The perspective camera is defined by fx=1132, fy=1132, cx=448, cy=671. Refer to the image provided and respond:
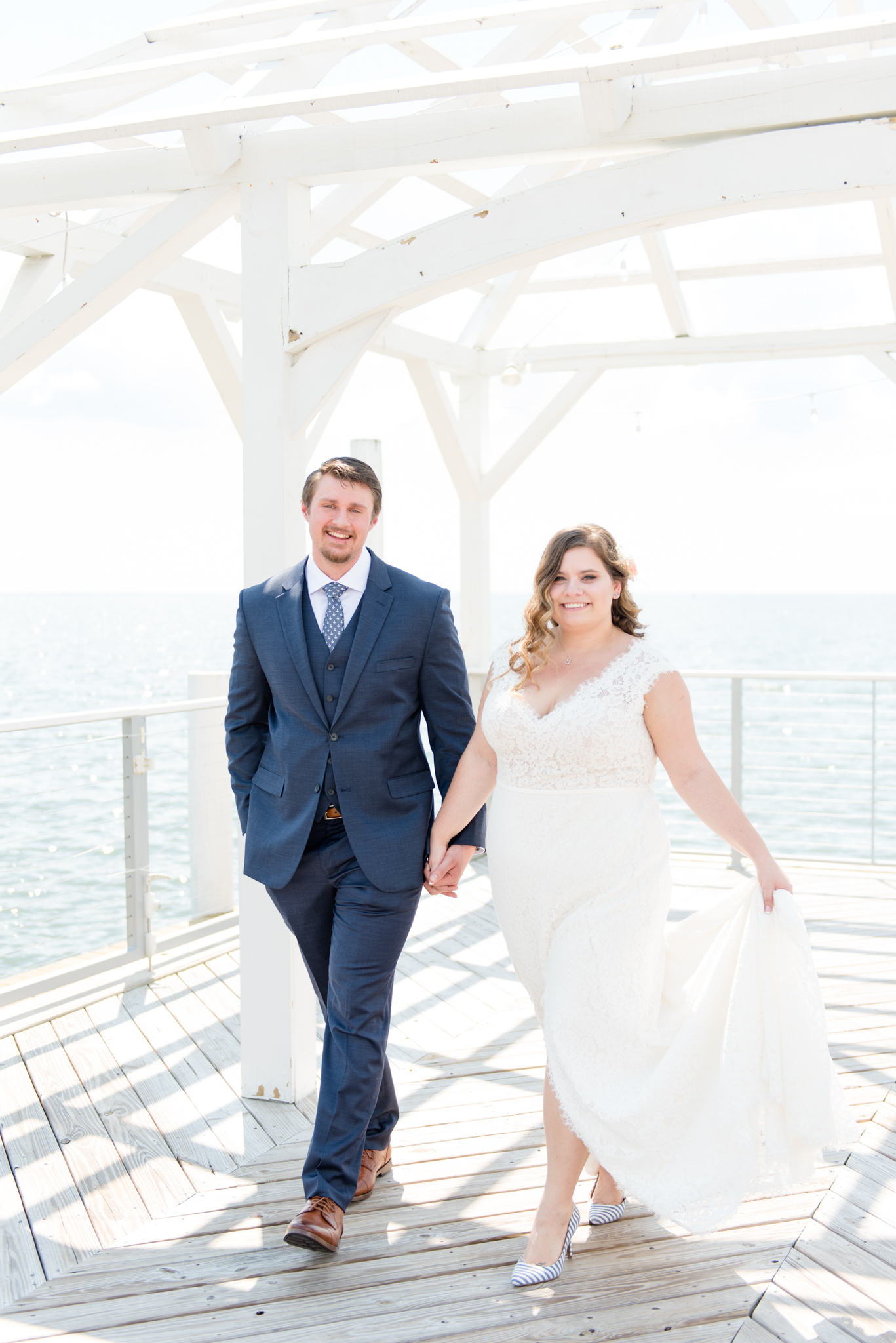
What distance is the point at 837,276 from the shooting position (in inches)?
1296

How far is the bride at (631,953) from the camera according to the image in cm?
211

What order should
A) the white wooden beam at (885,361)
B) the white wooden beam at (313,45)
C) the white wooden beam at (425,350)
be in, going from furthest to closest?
the white wooden beam at (885,361)
the white wooden beam at (425,350)
the white wooden beam at (313,45)

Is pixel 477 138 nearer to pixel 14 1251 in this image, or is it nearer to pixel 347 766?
pixel 347 766

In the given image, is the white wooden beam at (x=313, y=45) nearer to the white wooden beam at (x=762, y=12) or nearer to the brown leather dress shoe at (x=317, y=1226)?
the white wooden beam at (x=762, y=12)

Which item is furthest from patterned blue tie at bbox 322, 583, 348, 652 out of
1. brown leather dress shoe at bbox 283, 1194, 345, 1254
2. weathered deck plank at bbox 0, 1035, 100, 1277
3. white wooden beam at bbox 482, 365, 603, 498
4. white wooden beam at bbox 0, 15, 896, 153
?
white wooden beam at bbox 482, 365, 603, 498

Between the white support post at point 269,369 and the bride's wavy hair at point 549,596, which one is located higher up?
the white support post at point 269,369

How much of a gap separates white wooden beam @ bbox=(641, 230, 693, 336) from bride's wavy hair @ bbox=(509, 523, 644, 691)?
3806mm

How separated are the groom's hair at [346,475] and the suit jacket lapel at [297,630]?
7.2 inches

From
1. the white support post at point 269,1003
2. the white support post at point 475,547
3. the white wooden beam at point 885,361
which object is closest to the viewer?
the white support post at point 269,1003

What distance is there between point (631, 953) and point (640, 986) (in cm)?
7

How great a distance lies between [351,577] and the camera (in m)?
2.46

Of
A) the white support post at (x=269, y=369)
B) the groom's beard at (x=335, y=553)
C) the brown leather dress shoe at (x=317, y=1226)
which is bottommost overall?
the brown leather dress shoe at (x=317, y=1226)

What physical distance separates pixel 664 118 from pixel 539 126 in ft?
1.00

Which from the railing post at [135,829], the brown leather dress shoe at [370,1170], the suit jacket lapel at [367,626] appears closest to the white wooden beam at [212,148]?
the suit jacket lapel at [367,626]
